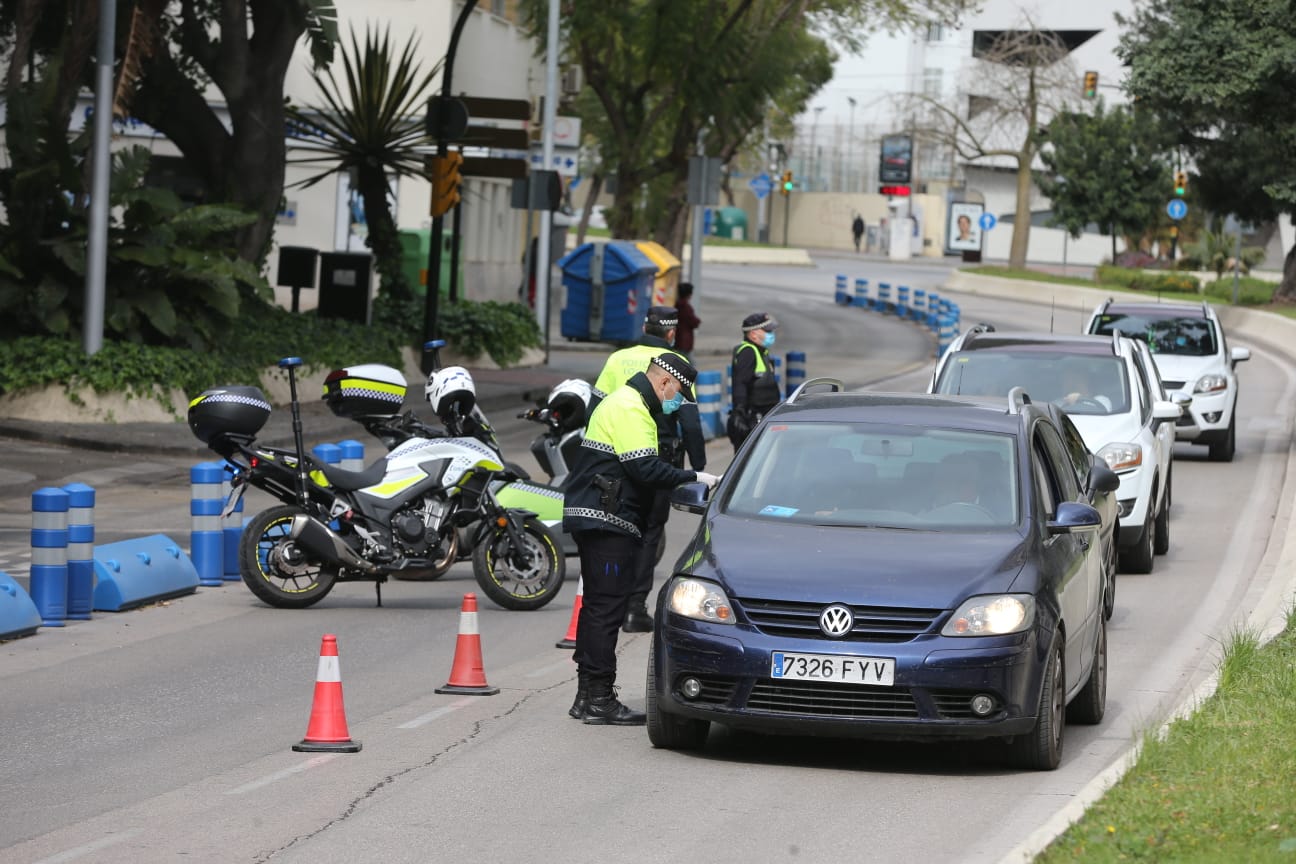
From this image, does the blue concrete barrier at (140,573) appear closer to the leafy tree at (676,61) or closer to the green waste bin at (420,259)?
the green waste bin at (420,259)

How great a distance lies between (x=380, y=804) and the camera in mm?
7730

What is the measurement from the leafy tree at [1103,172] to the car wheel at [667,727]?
64308 millimetres

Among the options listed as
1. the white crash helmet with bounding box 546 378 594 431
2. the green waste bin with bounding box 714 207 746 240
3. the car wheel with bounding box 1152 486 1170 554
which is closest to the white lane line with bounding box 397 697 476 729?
the white crash helmet with bounding box 546 378 594 431

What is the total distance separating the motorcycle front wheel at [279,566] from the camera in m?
12.7

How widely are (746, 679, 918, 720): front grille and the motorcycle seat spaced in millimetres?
5379

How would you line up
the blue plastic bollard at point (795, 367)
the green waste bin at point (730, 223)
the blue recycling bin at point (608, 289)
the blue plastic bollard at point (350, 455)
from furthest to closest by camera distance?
the green waste bin at point (730, 223) < the blue recycling bin at point (608, 289) < the blue plastic bollard at point (795, 367) < the blue plastic bollard at point (350, 455)

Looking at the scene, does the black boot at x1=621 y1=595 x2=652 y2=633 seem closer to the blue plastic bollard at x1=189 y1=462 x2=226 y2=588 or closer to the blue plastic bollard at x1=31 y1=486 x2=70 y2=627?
the blue plastic bollard at x1=189 y1=462 x2=226 y2=588

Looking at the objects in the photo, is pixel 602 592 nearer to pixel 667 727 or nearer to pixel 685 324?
pixel 667 727

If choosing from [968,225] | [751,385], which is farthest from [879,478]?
[968,225]

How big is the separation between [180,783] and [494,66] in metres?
36.3

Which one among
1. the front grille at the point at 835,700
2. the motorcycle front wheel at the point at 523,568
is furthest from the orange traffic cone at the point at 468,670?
the motorcycle front wheel at the point at 523,568

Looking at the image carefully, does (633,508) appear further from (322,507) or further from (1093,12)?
(1093,12)

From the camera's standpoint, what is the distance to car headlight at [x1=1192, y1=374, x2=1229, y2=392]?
74.4ft

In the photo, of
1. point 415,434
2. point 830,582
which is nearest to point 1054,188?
point 415,434
